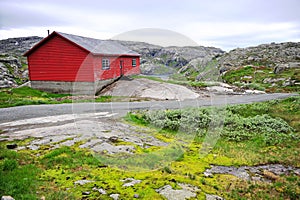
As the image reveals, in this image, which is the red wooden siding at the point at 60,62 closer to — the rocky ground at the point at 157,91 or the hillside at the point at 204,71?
the rocky ground at the point at 157,91

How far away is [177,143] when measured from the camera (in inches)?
410

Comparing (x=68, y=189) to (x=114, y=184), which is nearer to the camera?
(x=68, y=189)

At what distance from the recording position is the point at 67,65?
27.5 meters

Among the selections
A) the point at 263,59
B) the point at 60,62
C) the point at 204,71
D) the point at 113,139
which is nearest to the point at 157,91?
the point at 60,62

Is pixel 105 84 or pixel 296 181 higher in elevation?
pixel 105 84

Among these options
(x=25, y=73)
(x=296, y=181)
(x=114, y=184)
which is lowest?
(x=296, y=181)

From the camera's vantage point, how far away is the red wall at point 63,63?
26.6 m

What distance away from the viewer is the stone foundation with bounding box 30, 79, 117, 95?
2647cm

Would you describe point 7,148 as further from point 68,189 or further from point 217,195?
point 217,195

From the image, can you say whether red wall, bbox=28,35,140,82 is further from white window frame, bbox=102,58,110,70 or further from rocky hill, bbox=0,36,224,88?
rocky hill, bbox=0,36,224,88

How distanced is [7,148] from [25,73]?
51347 mm

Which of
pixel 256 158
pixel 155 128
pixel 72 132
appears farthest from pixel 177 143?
pixel 72 132

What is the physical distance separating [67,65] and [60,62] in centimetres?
117

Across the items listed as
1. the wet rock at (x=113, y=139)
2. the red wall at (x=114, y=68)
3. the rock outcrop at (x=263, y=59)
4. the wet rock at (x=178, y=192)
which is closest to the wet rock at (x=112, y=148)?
the wet rock at (x=113, y=139)
